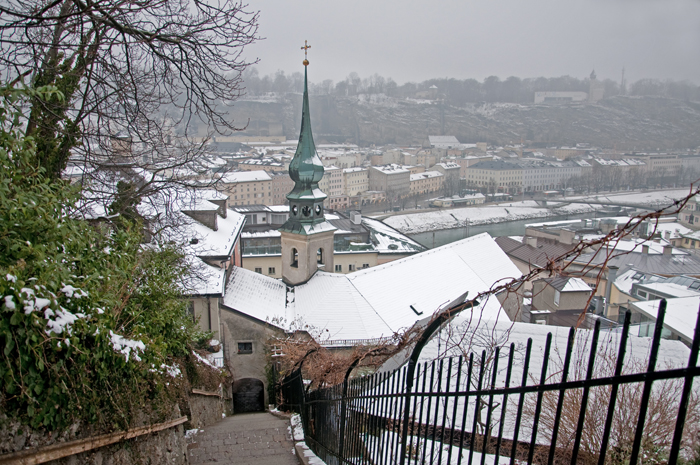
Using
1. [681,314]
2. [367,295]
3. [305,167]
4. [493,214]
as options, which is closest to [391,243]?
[305,167]

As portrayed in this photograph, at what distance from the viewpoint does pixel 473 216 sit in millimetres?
76562

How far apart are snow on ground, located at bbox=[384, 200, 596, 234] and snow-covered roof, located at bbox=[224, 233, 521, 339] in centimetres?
4575

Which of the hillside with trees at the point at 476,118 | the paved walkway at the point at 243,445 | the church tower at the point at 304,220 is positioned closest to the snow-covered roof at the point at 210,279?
the church tower at the point at 304,220

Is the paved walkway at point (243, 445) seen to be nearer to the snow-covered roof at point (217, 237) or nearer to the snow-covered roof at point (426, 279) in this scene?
the snow-covered roof at point (217, 237)

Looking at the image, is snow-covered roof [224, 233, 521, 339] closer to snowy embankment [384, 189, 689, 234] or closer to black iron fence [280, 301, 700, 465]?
black iron fence [280, 301, 700, 465]

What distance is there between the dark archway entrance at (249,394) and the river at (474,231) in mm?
42117

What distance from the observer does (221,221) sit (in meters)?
21.3

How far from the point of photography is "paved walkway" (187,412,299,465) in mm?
6734

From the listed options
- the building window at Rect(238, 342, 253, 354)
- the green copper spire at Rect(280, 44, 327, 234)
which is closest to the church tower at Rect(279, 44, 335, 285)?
the green copper spire at Rect(280, 44, 327, 234)

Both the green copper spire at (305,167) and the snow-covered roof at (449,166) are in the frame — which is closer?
the green copper spire at (305,167)

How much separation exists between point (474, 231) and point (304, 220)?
50929mm

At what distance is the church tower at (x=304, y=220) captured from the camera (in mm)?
20438

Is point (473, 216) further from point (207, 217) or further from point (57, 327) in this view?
point (57, 327)

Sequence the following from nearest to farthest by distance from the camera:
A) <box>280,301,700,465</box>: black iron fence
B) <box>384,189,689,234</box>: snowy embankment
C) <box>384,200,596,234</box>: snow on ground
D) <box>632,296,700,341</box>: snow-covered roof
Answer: <box>280,301,700,465</box>: black iron fence
<box>632,296,700,341</box>: snow-covered roof
<box>384,200,596,234</box>: snow on ground
<box>384,189,689,234</box>: snowy embankment
